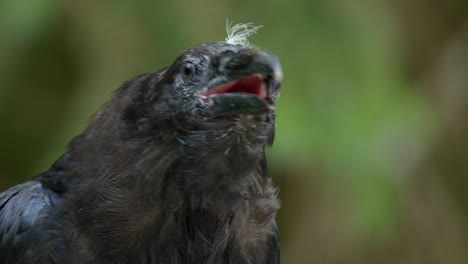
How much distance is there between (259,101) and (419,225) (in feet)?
9.66

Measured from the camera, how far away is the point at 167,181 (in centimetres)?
230

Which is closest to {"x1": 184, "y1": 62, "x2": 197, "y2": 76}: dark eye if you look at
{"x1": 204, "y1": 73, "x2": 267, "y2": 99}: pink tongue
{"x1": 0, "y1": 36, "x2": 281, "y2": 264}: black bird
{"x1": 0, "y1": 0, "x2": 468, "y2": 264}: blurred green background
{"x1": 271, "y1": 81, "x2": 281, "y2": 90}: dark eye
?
{"x1": 0, "y1": 36, "x2": 281, "y2": 264}: black bird

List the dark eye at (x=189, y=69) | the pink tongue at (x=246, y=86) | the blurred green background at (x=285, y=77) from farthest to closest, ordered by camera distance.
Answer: the blurred green background at (x=285, y=77) → the dark eye at (x=189, y=69) → the pink tongue at (x=246, y=86)

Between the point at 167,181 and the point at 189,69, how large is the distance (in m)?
0.30

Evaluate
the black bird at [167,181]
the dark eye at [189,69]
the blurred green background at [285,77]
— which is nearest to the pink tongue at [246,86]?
the black bird at [167,181]

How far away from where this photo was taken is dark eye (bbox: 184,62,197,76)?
89.0 inches

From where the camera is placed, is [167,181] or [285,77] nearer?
[167,181]

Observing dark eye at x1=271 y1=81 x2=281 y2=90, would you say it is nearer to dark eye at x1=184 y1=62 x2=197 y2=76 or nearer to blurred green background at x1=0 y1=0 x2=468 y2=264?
dark eye at x1=184 y1=62 x2=197 y2=76

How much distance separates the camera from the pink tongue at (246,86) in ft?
6.85

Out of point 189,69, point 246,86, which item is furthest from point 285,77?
point 246,86

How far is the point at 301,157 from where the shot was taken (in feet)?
10.2

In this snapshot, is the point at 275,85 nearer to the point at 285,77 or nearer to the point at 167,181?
the point at 167,181

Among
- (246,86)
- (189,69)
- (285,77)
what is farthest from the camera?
(285,77)

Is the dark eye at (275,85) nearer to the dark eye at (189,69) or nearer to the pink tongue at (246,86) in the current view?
the pink tongue at (246,86)
